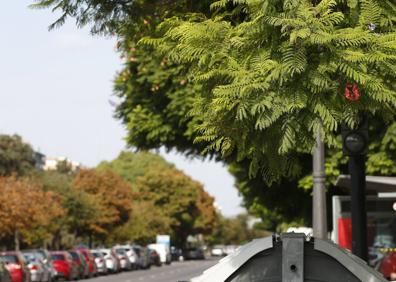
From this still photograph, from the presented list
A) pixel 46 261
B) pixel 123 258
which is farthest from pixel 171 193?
pixel 46 261

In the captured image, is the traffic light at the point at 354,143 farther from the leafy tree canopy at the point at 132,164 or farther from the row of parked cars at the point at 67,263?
the leafy tree canopy at the point at 132,164

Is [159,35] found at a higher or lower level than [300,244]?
higher

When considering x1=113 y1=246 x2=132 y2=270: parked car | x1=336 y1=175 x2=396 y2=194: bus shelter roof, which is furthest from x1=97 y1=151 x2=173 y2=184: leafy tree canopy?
x1=336 y1=175 x2=396 y2=194: bus shelter roof

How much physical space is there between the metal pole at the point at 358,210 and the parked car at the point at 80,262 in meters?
37.3

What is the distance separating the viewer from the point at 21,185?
64.8 meters

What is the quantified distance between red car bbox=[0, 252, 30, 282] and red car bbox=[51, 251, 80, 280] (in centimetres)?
907

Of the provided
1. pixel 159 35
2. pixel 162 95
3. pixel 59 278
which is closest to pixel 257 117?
pixel 159 35

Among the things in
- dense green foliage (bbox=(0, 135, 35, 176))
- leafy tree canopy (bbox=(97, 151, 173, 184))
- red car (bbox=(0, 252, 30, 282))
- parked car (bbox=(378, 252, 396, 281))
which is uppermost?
leafy tree canopy (bbox=(97, 151, 173, 184))

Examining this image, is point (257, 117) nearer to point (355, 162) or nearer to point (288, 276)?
point (288, 276)

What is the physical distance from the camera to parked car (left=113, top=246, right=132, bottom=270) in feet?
212

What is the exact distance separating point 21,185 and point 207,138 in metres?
58.6

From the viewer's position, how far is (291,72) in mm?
6539

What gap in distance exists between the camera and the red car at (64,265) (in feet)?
150

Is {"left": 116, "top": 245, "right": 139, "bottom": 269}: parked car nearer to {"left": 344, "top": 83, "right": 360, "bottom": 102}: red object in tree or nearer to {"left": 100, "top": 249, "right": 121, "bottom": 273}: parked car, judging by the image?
{"left": 100, "top": 249, "right": 121, "bottom": 273}: parked car
